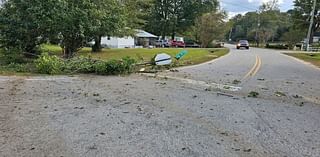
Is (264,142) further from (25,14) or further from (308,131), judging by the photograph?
(25,14)

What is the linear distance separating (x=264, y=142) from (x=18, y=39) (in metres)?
17.0

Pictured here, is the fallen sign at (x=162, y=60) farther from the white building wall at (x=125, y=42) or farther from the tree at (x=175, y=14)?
the tree at (x=175, y=14)

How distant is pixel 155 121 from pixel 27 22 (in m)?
14.4

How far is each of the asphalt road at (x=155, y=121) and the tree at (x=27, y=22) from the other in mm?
7603

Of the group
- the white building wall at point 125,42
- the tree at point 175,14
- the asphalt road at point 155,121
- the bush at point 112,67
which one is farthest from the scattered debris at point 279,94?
the tree at point 175,14

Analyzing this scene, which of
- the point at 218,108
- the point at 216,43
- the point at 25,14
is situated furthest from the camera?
the point at 216,43

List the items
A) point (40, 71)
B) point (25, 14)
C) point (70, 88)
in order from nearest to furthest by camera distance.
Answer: point (70, 88) → point (40, 71) → point (25, 14)

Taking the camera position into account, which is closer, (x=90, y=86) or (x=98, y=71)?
(x=90, y=86)

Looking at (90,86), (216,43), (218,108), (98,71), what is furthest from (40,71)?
(216,43)

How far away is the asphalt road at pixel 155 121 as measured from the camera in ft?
15.0

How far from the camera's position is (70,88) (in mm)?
9672

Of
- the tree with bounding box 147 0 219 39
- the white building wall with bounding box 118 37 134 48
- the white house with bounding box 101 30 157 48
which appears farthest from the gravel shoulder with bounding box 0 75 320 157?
the tree with bounding box 147 0 219 39

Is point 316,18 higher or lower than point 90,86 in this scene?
higher

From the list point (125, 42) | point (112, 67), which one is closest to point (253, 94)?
point (112, 67)
